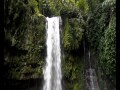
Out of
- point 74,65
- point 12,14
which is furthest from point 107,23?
point 12,14

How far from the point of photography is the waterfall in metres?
10.9

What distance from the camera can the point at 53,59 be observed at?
11172 millimetres

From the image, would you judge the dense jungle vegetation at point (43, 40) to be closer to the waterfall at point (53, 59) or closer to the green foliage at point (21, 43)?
the green foliage at point (21, 43)

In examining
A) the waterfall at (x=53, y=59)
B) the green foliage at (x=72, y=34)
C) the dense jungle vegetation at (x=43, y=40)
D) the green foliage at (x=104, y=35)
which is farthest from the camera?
the green foliage at (x=72, y=34)

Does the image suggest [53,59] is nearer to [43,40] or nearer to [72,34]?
[43,40]

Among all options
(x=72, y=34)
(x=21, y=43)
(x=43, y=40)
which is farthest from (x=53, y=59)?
(x=21, y=43)

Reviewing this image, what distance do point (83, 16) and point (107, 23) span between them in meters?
2.54

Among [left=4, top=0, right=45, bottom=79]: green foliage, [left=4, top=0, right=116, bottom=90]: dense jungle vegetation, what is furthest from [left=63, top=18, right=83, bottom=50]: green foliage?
[left=4, top=0, right=45, bottom=79]: green foliage

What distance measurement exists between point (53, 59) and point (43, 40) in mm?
1128

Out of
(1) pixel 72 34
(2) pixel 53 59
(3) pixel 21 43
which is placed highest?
(1) pixel 72 34

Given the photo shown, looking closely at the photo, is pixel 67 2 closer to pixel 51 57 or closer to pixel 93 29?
pixel 93 29

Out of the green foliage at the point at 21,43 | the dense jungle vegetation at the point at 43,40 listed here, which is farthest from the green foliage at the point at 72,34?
the green foliage at the point at 21,43

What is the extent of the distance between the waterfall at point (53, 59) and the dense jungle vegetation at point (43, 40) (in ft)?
0.89

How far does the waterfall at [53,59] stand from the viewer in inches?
428
